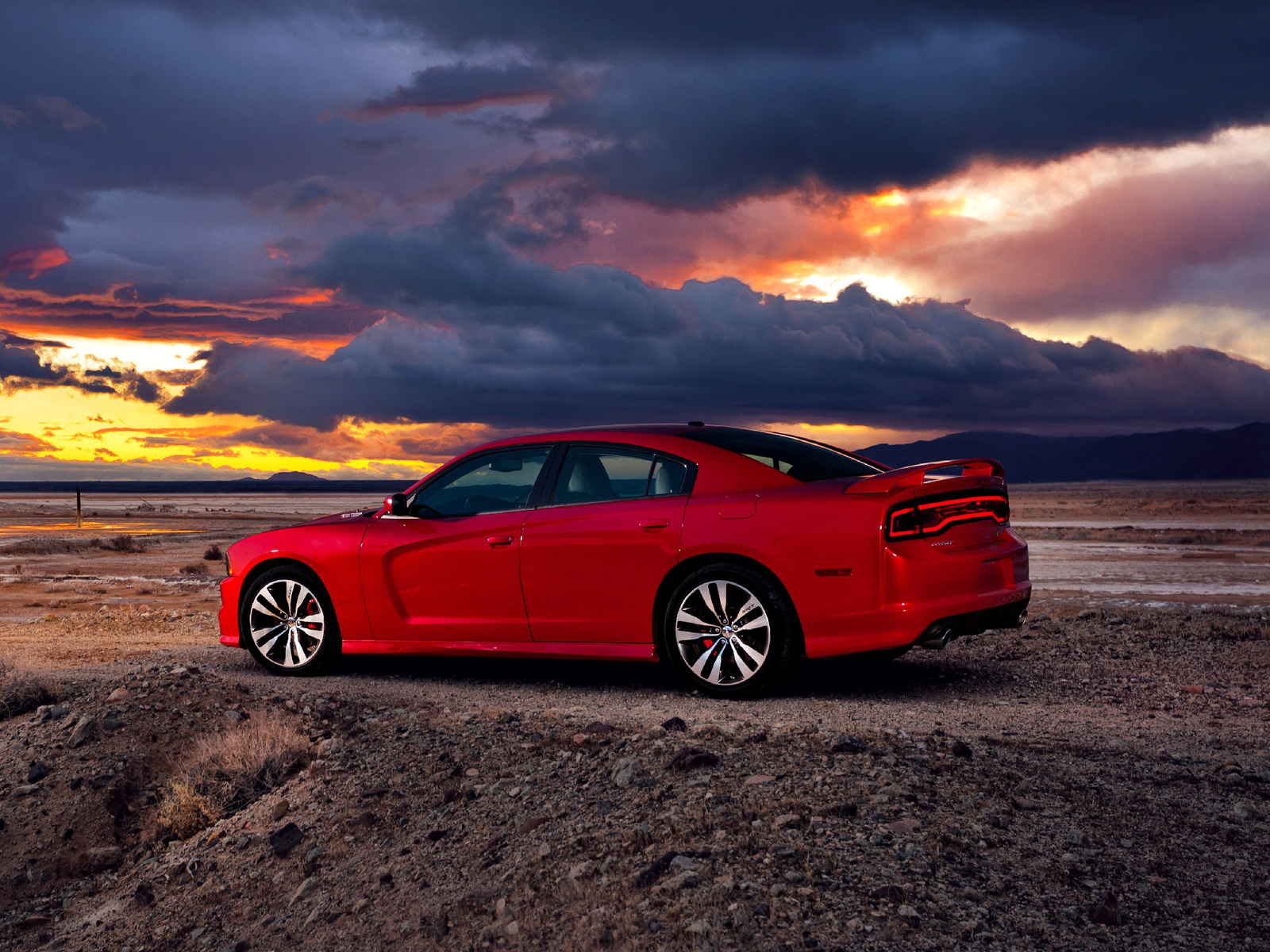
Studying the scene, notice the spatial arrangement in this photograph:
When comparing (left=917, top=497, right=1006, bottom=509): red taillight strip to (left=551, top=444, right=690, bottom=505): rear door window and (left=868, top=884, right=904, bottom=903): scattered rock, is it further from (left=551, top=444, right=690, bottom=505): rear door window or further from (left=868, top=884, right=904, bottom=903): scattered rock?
(left=868, top=884, right=904, bottom=903): scattered rock

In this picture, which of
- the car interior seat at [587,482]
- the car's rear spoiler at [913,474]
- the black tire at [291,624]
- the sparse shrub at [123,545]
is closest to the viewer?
the car's rear spoiler at [913,474]

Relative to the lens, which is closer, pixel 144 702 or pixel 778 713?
pixel 778 713

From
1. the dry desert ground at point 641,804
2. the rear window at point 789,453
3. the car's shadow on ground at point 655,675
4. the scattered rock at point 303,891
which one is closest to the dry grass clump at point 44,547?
the dry desert ground at point 641,804

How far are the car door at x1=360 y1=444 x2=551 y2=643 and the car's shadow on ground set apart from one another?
0.54 m

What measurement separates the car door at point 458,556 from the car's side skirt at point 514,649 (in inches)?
1.8

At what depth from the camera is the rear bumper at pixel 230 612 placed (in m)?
7.98

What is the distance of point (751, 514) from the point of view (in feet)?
19.9

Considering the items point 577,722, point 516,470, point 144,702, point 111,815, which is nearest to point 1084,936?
point 577,722

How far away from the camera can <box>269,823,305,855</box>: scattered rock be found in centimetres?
499

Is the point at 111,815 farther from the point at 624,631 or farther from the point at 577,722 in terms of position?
the point at 624,631

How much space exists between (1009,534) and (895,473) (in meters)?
1.02

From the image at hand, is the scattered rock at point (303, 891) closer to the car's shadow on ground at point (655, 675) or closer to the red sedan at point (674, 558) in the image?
the red sedan at point (674, 558)

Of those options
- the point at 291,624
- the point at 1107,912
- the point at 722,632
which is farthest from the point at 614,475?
the point at 1107,912

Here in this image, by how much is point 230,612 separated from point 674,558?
153 inches
